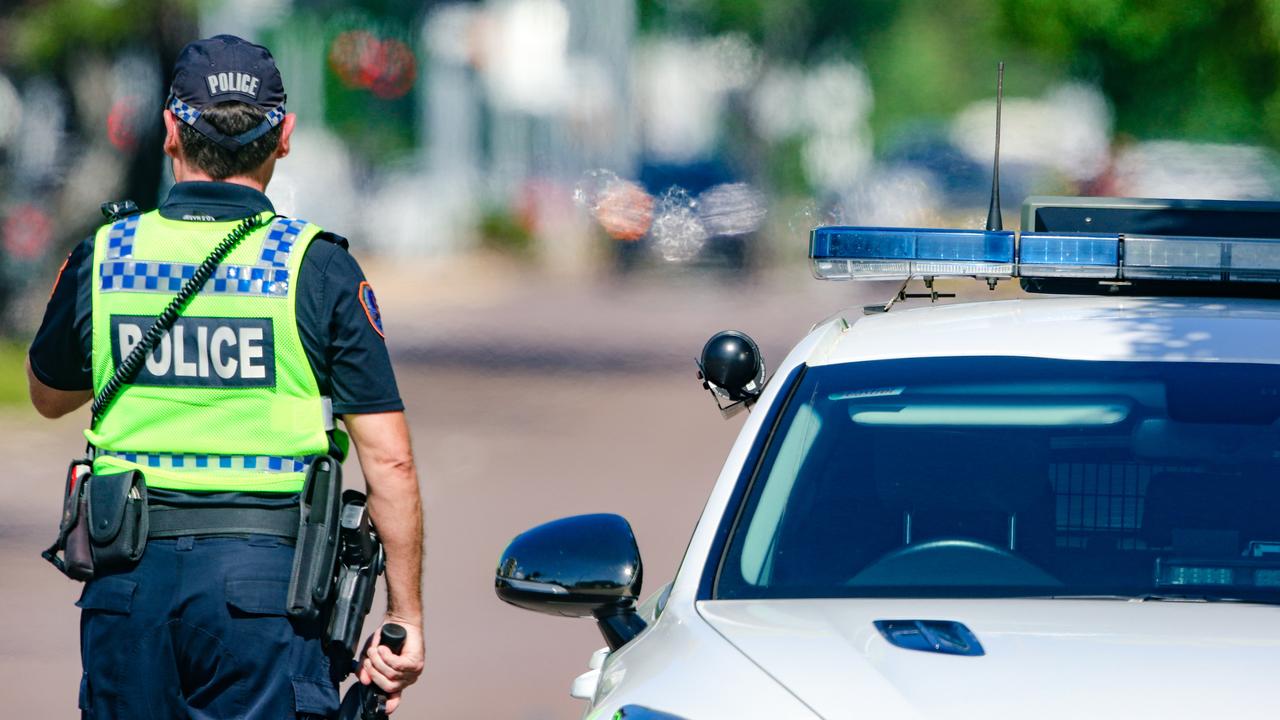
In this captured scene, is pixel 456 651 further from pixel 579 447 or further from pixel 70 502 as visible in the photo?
pixel 579 447

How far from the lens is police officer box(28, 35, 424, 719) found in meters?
3.38

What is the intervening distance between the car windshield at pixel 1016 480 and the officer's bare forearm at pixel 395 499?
64cm

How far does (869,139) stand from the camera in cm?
3244

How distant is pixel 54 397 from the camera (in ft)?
12.1

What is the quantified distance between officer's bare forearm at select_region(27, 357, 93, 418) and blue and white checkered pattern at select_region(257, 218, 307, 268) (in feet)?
Answer: 1.54

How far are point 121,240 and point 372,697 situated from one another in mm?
924

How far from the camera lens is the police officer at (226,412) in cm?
338

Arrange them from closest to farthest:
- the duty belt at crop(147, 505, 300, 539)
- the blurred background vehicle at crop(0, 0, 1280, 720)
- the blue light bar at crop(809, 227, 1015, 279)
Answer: the duty belt at crop(147, 505, 300, 539) < the blue light bar at crop(809, 227, 1015, 279) < the blurred background vehicle at crop(0, 0, 1280, 720)

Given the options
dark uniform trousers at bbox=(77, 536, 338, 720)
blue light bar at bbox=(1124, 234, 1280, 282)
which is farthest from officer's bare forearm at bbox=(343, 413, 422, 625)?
blue light bar at bbox=(1124, 234, 1280, 282)

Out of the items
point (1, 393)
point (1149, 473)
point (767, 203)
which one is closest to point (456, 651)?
point (1149, 473)

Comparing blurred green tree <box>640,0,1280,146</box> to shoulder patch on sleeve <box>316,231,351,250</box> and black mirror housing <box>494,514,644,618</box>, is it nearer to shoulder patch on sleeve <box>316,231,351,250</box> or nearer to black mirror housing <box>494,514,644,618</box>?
shoulder patch on sleeve <box>316,231,351,250</box>

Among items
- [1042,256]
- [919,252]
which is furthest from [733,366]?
[1042,256]

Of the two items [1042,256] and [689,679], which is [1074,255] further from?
[689,679]

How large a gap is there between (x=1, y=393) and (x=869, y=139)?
66.3 feet
